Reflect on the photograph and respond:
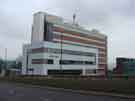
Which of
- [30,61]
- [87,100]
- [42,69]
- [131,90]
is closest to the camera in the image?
[87,100]

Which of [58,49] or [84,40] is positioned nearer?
[58,49]

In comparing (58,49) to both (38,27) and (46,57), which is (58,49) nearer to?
(46,57)

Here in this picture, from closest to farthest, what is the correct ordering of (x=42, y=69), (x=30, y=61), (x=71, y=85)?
(x=71, y=85) < (x=42, y=69) < (x=30, y=61)

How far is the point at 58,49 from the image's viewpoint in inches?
3302

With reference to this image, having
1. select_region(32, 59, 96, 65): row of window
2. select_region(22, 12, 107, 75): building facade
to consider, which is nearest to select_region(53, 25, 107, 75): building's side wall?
select_region(22, 12, 107, 75): building facade

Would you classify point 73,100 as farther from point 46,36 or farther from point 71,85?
point 46,36

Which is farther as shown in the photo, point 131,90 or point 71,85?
point 71,85

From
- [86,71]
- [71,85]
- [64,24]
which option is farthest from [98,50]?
[71,85]

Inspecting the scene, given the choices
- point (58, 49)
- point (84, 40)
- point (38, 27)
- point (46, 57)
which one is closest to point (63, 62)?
point (58, 49)

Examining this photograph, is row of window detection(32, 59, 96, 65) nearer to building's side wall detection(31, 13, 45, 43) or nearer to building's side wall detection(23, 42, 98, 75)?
building's side wall detection(23, 42, 98, 75)

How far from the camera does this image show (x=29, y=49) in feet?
284

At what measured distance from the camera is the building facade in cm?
7985

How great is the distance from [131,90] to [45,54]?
6198 centimetres

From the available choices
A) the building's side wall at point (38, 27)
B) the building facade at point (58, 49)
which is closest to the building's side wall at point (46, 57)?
the building facade at point (58, 49)
